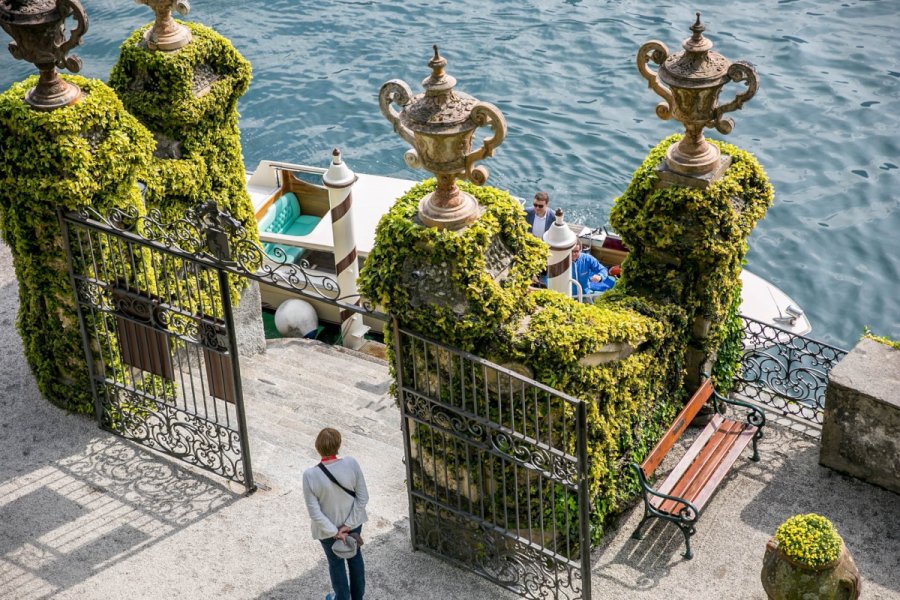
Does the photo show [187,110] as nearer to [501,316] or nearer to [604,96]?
[501,316]

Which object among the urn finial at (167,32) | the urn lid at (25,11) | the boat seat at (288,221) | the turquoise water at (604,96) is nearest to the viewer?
the urn lid at (25,11)

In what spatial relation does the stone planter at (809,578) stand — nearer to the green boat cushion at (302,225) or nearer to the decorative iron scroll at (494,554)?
the decorative iron scroll at (494,554)

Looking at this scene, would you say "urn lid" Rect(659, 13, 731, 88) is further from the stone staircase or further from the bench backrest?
the stone staircase

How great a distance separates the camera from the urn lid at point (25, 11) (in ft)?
33.0

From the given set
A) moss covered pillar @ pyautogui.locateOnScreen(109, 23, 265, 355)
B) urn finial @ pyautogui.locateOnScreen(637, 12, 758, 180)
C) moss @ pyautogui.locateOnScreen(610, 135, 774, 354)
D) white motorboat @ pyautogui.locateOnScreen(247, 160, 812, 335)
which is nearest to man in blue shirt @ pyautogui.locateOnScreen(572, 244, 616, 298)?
white motorboat @ pyautogui.locateOnScreen(247, 160, 812, 335)

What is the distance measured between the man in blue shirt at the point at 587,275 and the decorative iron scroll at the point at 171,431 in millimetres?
4861

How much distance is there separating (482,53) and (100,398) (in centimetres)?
1695

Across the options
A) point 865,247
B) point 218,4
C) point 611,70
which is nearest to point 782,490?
point 865,247

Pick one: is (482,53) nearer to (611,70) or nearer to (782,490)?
(611,70)

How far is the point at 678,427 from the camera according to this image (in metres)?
11.0

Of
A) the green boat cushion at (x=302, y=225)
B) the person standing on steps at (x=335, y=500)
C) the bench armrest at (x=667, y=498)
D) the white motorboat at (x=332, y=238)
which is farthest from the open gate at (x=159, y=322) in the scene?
the green boat cushion at (x=302, y=225)

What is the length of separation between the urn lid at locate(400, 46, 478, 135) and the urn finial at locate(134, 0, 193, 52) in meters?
4.30

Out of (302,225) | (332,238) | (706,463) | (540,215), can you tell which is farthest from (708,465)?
(302,225)

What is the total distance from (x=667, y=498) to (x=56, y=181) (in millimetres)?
6261
